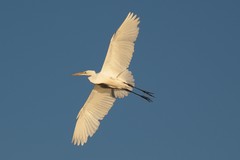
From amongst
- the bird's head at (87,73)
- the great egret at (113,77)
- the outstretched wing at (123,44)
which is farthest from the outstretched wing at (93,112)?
the outstretched wing at (123,44)

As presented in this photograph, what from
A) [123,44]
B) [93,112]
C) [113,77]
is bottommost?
[93,112]

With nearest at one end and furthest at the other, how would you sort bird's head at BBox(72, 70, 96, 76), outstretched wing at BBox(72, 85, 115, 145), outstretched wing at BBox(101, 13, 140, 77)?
outstretched wing at BBox(101, 13, 140, 77) → bird's head at BBox(72, 70, 96, 76) → outstretched wing at BBox(72, 85, 115, 145)

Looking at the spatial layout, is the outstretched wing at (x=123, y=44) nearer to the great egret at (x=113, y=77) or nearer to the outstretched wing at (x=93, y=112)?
the great egret at (x=113, y=77)

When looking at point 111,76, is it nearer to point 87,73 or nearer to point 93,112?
point 87,73

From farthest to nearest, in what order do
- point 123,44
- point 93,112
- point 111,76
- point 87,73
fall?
1. point 93,112
2. point 87,73
3. point 111,76
4. point 123,44

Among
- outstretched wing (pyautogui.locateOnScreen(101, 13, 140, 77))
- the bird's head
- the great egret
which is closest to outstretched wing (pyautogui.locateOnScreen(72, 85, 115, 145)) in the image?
the great egret

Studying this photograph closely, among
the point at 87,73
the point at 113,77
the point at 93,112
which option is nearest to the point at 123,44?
the point at 113,77

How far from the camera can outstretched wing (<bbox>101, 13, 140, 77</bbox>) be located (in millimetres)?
22531

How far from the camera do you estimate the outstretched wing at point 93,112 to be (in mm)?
23656

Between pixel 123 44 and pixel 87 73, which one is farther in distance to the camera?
pixel 87 73

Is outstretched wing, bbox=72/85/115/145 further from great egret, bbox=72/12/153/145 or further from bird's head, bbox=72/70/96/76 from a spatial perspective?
bird's head, bbox=72/70/96/76

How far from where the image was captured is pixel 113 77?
2277 centimetres

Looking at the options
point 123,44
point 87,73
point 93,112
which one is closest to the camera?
point 123,44

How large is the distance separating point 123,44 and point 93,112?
2.72 m
